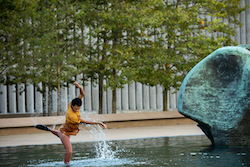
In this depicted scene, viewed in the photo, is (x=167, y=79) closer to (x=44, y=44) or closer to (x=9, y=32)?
(x=44, y=44)

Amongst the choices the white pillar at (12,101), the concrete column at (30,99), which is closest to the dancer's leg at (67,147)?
the white pillar at (12,101)

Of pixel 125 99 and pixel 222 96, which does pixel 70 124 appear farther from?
pixel 125 99

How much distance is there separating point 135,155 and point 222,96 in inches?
114

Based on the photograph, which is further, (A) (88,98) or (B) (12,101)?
Result: (A) (88,98)

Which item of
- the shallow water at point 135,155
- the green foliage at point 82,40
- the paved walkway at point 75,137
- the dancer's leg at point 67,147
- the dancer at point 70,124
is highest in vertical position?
the green foliage at point 82,40

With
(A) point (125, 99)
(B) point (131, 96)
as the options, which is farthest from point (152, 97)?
(A) point (125, 99)

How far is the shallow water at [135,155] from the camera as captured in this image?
848cm

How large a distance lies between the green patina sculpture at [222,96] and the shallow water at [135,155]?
53cm

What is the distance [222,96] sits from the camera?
35.6ft

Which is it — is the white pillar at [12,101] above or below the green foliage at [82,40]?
below

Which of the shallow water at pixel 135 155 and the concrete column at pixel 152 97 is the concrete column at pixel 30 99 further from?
the shallow water at pixel 135 155

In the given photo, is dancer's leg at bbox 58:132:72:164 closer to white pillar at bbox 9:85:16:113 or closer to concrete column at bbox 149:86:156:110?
white pillar at bbox 9:85:16:113

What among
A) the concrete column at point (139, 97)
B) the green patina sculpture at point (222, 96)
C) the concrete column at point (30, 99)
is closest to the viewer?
the green patina sculpture at point (222, 96)

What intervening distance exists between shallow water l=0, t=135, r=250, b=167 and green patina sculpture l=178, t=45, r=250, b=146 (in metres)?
0.53
